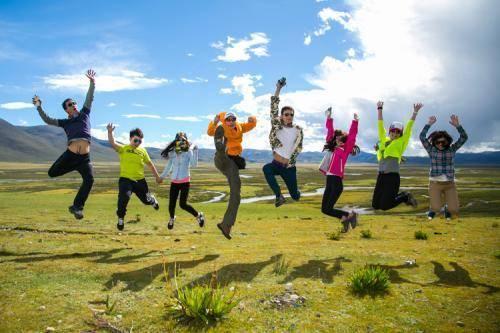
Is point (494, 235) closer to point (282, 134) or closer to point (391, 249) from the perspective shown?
point (391, 249)

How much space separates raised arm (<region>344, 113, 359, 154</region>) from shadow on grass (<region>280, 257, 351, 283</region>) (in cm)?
316

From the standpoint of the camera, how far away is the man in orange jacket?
895 cm

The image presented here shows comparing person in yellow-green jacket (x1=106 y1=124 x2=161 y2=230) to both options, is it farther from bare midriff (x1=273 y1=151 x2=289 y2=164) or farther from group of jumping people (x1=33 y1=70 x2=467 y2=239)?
bare midriff (x1=273 y1=151 x2=289 y2=164)

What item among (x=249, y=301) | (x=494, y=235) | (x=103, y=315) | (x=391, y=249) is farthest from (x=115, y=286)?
(x=494, y=235)

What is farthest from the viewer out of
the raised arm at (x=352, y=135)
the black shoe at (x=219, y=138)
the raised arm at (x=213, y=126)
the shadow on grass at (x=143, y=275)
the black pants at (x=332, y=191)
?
the black pants at (x=332, y=191)

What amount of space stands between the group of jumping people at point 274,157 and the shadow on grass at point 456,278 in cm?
213

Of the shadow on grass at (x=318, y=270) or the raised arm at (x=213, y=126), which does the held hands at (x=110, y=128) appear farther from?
the shadow on grass at (x=318, y=270)

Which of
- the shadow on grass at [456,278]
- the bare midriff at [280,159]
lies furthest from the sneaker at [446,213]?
the bare midriff at [280,159]

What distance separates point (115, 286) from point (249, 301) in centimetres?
320

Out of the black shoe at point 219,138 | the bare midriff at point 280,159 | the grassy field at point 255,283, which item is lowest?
the grassy field at point 255,283

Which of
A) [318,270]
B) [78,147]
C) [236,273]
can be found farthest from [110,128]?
[318,270]

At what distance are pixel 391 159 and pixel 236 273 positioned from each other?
5.68 meters

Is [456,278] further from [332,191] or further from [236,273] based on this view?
[236,273]

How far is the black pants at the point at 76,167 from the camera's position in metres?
10.4
